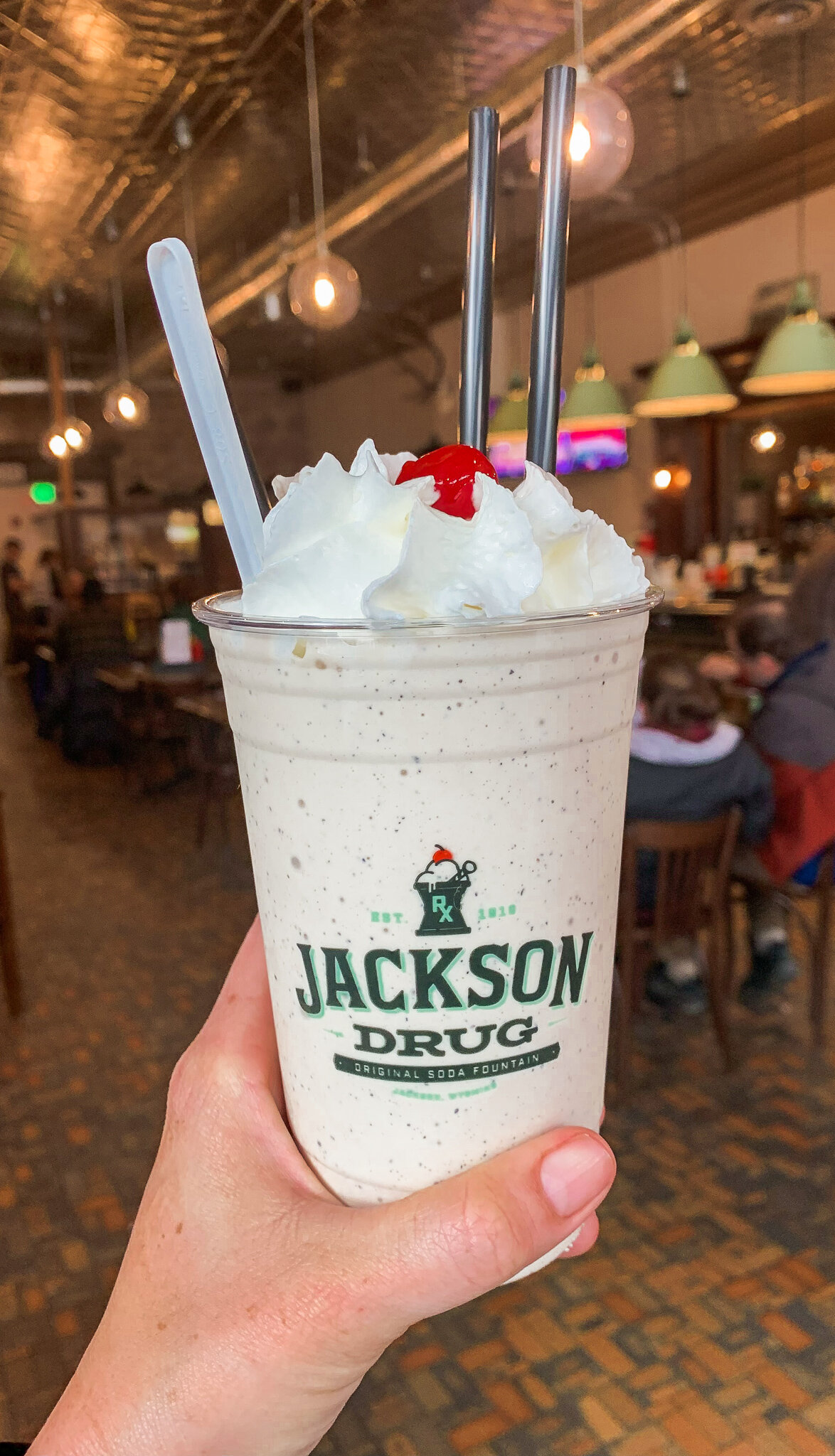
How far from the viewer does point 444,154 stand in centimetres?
538

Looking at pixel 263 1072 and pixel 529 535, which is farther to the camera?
pixel 263 1072

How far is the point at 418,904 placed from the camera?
670mm

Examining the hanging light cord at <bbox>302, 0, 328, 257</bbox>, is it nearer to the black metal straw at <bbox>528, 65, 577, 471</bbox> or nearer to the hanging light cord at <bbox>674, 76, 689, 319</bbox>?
the hanging light cord at <bbox>674, 76, 689, 319</bbox>

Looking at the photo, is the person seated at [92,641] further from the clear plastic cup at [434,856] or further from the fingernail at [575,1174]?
the fingernail at [575,1174]

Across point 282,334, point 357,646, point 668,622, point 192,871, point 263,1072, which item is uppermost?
point 282,334

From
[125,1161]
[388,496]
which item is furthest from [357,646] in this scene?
[125,1161]

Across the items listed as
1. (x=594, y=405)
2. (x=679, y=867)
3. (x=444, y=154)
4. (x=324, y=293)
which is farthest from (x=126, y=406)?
(x=679, y=867)

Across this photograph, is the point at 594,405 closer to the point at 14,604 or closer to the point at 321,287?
the point at 321,287

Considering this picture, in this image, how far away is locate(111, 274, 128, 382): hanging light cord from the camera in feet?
29.9

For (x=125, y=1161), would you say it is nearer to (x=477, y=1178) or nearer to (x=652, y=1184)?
(x=652, y=1184)

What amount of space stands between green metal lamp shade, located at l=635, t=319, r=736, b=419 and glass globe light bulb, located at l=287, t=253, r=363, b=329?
1.56m

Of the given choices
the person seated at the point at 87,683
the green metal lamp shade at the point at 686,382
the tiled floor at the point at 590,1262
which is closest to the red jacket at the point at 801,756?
the tiled floor at the point at 590,1262

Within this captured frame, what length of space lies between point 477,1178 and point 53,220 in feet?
25.9

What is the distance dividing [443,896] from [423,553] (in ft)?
0.73
